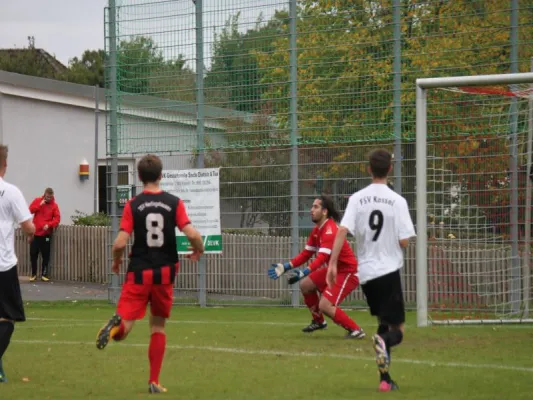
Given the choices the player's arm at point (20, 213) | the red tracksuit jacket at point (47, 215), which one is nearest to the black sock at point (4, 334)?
the player's arm at point (20, 213)

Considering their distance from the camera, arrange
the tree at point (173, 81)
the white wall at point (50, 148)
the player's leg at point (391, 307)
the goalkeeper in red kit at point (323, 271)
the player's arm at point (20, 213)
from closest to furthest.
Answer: the player's leg at point (391, 307)
the player's arm at point (20, 213)
the goalkeeper in red kit at point (323, 271)
the tree at point (173, 81)
the white wall at point (50, 148)

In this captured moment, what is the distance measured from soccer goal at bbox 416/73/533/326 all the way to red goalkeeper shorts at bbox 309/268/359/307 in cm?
231

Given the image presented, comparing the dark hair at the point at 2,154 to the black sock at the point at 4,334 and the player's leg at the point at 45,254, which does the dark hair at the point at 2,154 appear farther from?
the player's leg at the point at 45,254

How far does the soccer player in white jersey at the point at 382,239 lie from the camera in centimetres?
901

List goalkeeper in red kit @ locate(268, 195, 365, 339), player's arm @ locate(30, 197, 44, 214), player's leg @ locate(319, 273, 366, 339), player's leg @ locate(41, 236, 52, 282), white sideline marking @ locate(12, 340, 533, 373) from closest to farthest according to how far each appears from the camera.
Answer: white sideline marking @ locate(12, 340, 533, 373)
player's leg @ locate(319, 273, 366, 339)
goalkeeper in red kit @ locate(268, 195, 365, 339)
player's leg @ locate(41, 236, 52, 282)
player's arm @ locate(30, 197, 44, 214)

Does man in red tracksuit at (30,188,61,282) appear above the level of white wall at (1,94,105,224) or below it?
below

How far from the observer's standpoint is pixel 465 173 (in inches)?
634

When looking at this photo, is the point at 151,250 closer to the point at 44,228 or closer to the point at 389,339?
the point at 389,339

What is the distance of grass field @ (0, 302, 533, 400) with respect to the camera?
8.87 m

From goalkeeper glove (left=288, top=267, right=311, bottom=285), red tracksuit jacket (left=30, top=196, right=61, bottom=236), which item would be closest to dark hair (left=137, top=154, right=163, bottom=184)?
goalkeeper glove (left=288, top=267, right=311, bottom=285)

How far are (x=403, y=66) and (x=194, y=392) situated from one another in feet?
31.8

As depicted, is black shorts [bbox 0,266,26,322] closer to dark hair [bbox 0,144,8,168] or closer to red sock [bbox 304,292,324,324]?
dark hair [bbox 0,144,8,168]

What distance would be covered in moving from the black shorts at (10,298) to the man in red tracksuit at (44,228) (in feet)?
51.4

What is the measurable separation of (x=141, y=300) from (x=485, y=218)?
8.05 metres
